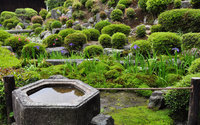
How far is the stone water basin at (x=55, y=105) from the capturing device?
212cm

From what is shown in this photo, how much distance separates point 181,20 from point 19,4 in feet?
72.2

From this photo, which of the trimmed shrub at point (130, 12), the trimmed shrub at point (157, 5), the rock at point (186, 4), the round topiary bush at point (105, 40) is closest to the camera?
the round topiary bush at point (105, 40)

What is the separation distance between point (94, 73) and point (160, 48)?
2.59 meters

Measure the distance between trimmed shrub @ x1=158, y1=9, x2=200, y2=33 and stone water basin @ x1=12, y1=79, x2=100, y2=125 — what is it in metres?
6.26

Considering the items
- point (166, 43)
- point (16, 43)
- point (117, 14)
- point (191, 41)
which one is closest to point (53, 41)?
point (16, 43)

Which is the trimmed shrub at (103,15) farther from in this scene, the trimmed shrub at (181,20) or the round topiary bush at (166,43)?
the round topiary bush at (166,43)

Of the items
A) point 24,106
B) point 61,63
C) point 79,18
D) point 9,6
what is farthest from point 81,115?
point 9,6

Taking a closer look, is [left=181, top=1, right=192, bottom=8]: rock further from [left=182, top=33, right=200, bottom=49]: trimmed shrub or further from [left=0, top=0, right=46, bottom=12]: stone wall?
[left=0, top=0, right=46, bottom=12]: stone wall

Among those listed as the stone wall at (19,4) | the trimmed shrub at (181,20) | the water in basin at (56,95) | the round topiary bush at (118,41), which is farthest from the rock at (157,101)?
the stone wall at (19,4)

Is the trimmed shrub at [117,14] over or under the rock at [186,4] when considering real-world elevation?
under

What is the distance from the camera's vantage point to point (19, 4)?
76.8ft

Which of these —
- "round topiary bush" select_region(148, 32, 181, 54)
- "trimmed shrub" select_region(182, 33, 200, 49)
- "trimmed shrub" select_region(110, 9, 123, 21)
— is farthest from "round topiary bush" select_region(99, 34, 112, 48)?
"trimmed shrub" select_region(110, 9, 123, 21)

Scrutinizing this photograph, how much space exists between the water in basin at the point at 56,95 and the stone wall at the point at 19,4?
939 inches

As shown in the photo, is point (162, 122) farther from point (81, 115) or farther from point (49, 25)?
point (49, 25)
